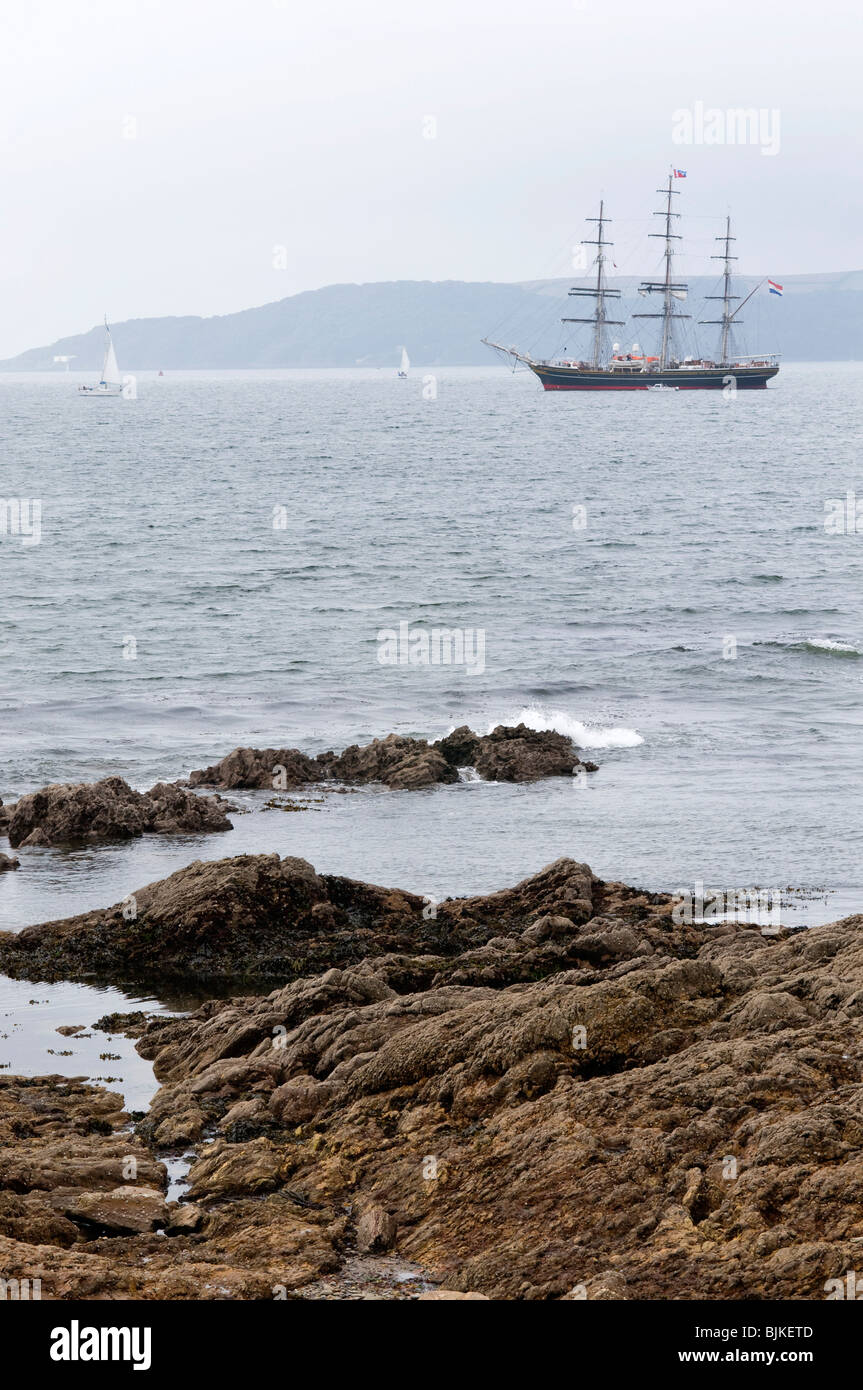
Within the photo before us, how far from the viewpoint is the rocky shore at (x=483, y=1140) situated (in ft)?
27.7

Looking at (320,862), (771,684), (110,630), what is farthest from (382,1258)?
(110,630)

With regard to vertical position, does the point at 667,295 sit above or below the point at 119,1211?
above

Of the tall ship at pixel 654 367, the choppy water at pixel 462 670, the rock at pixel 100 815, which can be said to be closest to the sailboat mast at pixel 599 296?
the tall ship at pixel 654 367

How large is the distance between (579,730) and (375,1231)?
20654mm

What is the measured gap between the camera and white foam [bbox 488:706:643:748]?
94.7 feet

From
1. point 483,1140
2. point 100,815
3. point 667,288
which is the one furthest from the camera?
point 667,288

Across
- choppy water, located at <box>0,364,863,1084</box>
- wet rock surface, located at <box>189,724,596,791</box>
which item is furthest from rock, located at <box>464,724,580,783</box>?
choppy water, located at <box>0,364,863,1084</box>

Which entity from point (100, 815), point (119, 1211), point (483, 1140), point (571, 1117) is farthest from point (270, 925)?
point (571, 1117)

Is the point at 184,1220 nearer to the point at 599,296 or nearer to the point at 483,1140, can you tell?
the point at 483,1140

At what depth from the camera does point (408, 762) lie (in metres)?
25.8

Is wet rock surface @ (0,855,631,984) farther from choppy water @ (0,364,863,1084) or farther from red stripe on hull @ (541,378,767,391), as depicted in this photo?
red stripe on hull @ (541,378,767,391)

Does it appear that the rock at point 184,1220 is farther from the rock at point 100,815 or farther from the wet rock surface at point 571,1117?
the rock at point 100,815

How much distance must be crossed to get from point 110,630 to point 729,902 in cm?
2741

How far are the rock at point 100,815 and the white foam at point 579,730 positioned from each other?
26.3 ft
